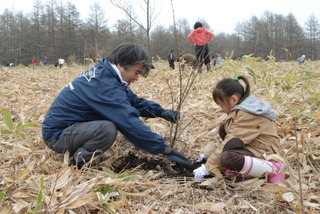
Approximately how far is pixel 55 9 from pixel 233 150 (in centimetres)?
4335

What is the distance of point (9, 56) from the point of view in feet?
119

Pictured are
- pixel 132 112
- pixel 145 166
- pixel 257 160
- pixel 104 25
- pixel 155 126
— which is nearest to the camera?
pixel 257 160

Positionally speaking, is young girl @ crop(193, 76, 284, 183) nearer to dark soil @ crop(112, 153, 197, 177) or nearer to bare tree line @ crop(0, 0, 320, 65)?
dark soil @ crop(112, 153, 197, 177)

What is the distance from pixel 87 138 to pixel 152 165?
0.54 metres

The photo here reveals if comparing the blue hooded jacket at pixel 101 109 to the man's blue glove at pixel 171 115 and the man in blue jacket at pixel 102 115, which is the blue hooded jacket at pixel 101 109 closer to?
the man in blue jacket at pixel 102 115

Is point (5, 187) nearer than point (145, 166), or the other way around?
point (5, 187)

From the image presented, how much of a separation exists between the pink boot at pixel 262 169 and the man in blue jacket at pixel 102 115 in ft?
1.33

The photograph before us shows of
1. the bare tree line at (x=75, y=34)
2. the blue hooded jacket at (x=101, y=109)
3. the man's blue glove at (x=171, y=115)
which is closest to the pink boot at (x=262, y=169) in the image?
the blue hooded jacket at (x=101, y=109)

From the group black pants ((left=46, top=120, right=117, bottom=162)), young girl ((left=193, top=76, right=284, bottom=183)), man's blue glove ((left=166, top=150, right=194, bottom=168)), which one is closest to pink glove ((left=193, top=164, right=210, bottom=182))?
young girl ((left=193, top=76, right=284, bottom=183))

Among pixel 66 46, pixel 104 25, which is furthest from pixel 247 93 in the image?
pixel 66 46

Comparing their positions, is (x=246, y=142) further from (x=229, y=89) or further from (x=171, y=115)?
(x=171, y=115)

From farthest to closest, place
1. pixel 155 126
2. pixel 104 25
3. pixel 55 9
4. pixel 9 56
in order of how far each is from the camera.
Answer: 1. pixel 55 9
2. pixel 9 56
3. pixel 104 25
4. pixel 155 126

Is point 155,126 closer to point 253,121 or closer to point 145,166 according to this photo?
point 145,166

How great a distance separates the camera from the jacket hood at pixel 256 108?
1.60 metres
